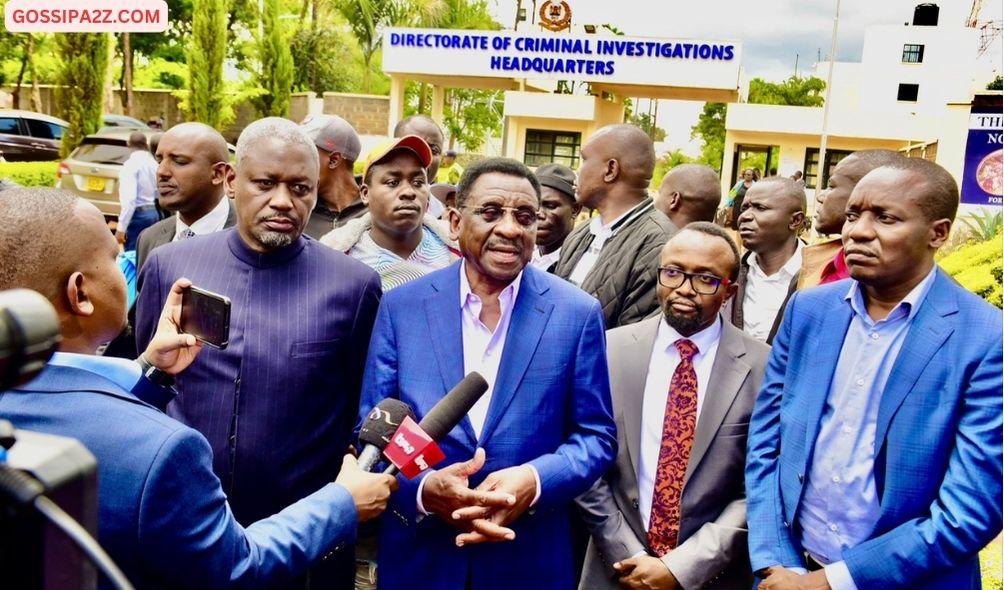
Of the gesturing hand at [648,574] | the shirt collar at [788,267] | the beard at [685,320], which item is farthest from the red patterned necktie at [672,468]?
the shirt collar at [788,267]

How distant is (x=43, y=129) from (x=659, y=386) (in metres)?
26.7

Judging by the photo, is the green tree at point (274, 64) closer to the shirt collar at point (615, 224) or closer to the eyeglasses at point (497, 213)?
the shirt collar at point (615, 224)

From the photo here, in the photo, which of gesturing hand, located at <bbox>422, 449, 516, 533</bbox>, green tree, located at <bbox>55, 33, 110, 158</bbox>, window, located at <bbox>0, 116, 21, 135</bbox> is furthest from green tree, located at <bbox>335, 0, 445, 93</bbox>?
gesturing hand, located at <bbox>422, 449, 516, 533</bbox>

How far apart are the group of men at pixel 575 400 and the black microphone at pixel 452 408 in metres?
0.19

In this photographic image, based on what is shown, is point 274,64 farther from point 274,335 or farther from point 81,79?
point 274,335

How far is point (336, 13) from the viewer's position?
39.7m

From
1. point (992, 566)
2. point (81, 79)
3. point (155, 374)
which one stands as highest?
point (81, 79)

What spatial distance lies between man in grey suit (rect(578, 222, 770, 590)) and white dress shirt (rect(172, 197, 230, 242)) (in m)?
2.57

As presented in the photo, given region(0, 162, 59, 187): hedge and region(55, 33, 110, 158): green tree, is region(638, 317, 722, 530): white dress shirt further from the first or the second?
region(55, 33, 110, 158): green tree

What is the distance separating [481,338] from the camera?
305 cm

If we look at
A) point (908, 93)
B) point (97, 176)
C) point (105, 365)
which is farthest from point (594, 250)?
point (908, 93)

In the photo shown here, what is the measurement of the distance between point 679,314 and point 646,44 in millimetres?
22387

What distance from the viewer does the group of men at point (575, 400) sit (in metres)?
2.56

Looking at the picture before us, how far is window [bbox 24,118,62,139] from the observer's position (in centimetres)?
2531
